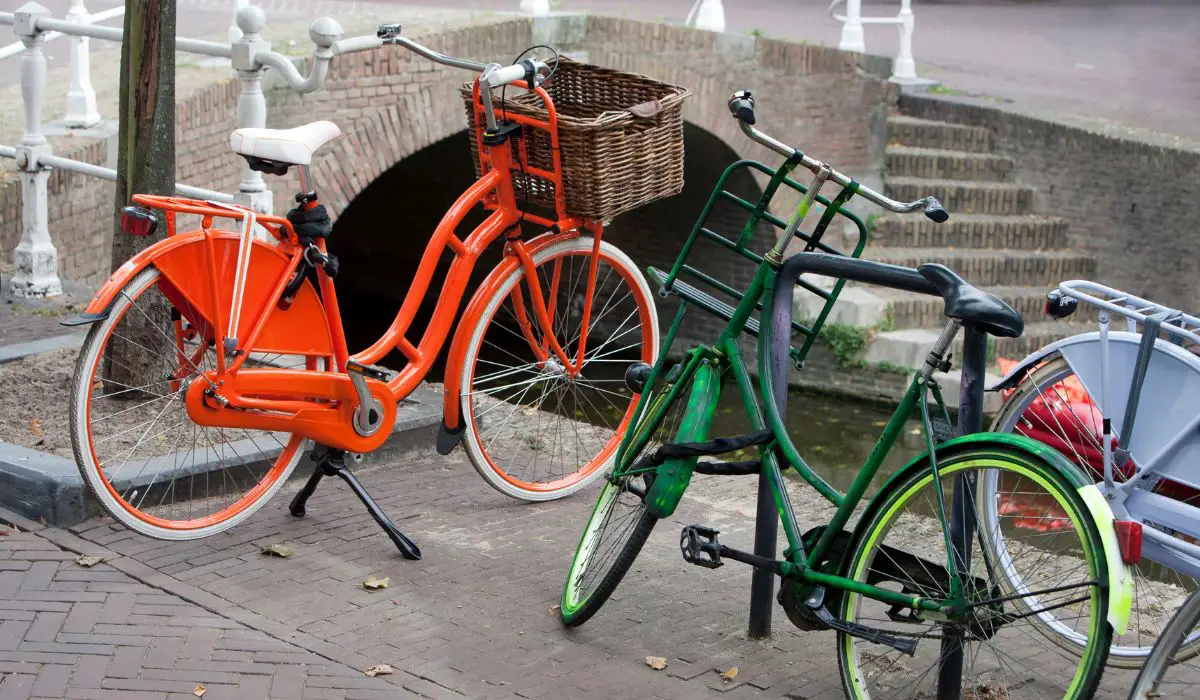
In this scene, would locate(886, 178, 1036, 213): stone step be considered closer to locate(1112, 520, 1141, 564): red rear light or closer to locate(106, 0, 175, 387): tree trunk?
locate(106, 0, 175, 387): tree trunk

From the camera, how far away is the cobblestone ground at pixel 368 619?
3.40 meters

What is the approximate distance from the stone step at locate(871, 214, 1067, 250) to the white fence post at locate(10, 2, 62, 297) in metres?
7.45

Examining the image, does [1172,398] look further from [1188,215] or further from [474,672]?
[1188,215]

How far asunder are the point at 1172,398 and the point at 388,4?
34.1 ft

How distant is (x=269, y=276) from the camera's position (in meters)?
4.05

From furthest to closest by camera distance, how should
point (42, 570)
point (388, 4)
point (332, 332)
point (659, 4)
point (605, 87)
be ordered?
point (659, 4) → point (388, 4) → point (605, 87) → point (332, 332) → point (42, 570)

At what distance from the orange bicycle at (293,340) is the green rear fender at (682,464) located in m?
0.76

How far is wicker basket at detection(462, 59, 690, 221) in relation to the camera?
14.0ft

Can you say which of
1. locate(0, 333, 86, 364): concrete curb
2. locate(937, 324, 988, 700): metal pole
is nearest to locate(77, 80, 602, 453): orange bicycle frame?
locate(937, 324, 988, 700): metal pole

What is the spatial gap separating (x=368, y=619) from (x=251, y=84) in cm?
303

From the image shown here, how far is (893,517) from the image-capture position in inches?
122

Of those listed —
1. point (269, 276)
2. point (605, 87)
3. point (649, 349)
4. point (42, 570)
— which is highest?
point (605, 87)

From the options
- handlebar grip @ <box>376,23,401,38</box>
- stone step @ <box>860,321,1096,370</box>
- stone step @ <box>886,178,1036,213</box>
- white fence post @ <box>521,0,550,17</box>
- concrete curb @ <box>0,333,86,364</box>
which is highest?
white fence post @ <box>521,0,550,17</box>

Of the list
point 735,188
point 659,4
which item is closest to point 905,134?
point 735,188
